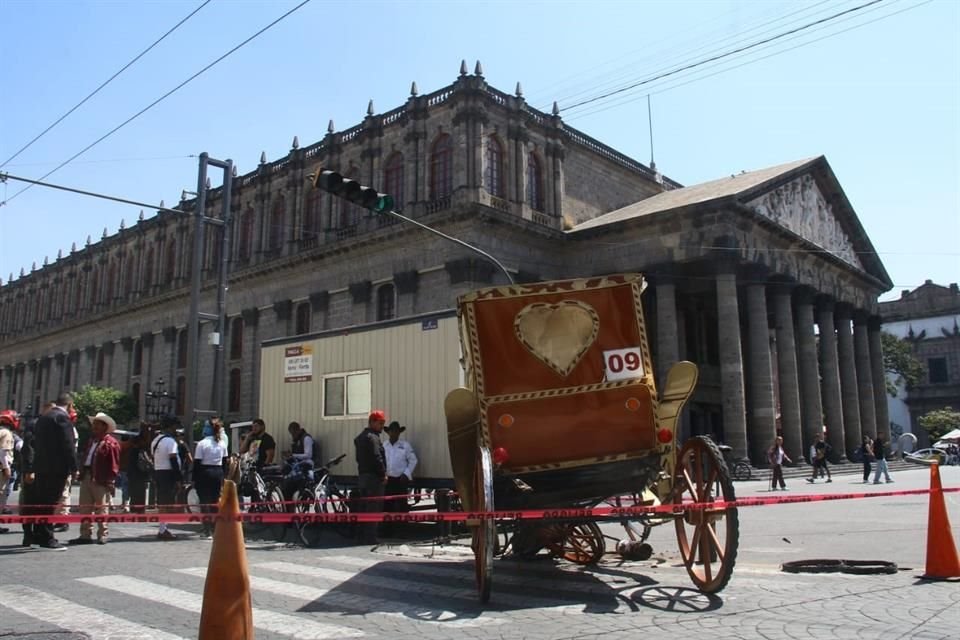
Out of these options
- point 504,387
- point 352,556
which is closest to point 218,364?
point 352,556

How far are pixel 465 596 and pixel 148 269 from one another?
51118 millimetres

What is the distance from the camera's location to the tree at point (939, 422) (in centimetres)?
6519

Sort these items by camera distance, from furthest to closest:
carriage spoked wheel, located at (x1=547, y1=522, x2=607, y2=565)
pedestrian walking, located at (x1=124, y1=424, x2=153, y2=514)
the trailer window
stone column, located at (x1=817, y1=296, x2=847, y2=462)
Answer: stone column, located at (x1=817, y1=296, x2=847, y2=462) → the trailer window → pedestrian walking, located at (x1=124, y1=424, x2=153, y2=514) → carriage spoked wheel, located at (x1=547, y1=522, x2=607, y2=565)

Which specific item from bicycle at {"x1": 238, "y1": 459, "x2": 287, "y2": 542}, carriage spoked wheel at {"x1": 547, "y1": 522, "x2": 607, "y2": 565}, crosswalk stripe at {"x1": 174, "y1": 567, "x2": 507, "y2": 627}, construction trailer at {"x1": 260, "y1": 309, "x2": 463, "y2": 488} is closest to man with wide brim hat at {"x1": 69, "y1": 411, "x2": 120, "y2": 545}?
bicycle at {"x1": 238, "y1": 459, "x2": 287, "y2": 542}

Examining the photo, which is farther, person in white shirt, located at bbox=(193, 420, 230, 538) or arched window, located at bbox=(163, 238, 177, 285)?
arched window, located at bbox=(163, 238, 177, 285)

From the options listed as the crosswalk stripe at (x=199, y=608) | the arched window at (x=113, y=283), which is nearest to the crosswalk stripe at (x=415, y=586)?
the crosswalk stripe at (x=199, y=608)

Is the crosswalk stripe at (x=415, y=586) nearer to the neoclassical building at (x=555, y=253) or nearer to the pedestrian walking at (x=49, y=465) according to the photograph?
the pedestrian walking at (x=49, y=465)

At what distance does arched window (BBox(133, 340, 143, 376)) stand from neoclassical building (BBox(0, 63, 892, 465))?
6.90 feet

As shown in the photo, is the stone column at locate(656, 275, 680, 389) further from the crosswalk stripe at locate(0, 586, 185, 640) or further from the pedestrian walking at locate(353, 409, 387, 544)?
the crosswalk stripe at locate(0, 586, 185, 640)

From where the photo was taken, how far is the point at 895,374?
73.2m

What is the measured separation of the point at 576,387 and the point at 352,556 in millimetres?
4648

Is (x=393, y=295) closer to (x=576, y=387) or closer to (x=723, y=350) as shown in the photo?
(x=723, y=350)

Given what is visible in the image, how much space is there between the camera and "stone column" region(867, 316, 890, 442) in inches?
1766

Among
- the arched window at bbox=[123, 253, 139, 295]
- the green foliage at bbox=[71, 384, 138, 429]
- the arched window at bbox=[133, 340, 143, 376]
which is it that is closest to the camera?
the green foliage at bbox=[71, 384, 138, 429]
